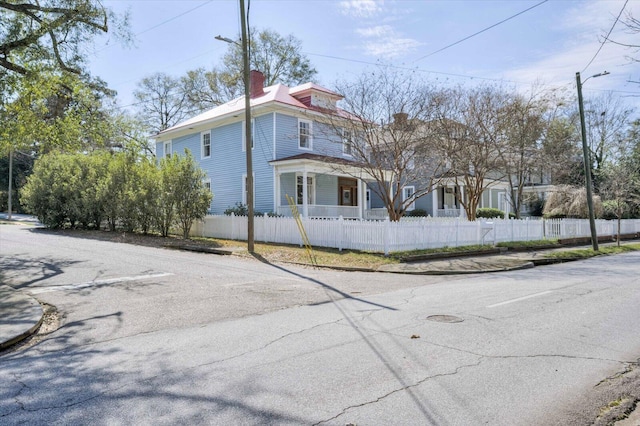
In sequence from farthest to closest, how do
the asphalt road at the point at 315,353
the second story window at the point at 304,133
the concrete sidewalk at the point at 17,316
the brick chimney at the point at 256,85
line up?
the brick chimney at the point at 256,85
the second story window at the point at 304,133
the concrete sidewalk at the point at 17,316
the asphalt road at the point at 315,353

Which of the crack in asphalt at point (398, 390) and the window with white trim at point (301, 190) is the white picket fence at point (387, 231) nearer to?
the window with white trim at point (301, 190)

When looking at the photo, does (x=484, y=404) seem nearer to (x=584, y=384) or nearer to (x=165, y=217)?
(x=584, y=384)

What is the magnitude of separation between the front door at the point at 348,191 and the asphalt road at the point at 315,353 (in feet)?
63.4

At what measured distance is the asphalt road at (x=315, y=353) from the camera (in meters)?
3.73

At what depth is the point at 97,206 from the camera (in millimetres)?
24641

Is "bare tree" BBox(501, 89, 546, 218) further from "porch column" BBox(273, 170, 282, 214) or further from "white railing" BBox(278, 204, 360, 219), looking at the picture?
"porch column" BBox(273, 170, 282, 214)

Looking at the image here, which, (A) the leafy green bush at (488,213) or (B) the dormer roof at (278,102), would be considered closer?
(B) the dormer roof at (278,102)

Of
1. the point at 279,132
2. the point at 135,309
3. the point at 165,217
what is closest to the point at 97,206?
the point at 165,217

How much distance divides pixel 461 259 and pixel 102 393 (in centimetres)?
1425

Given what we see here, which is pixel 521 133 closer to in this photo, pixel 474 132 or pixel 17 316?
pixel 474 132

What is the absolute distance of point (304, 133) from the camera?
86.1 feet

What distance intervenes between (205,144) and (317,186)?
8.26 metres

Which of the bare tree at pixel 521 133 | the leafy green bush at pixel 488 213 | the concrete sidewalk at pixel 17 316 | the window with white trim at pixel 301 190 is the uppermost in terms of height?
the bare tree at pixel 521 133

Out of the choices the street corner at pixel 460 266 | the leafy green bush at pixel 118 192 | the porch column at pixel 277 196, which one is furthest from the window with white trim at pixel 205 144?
the street corner at pixel 460 266
